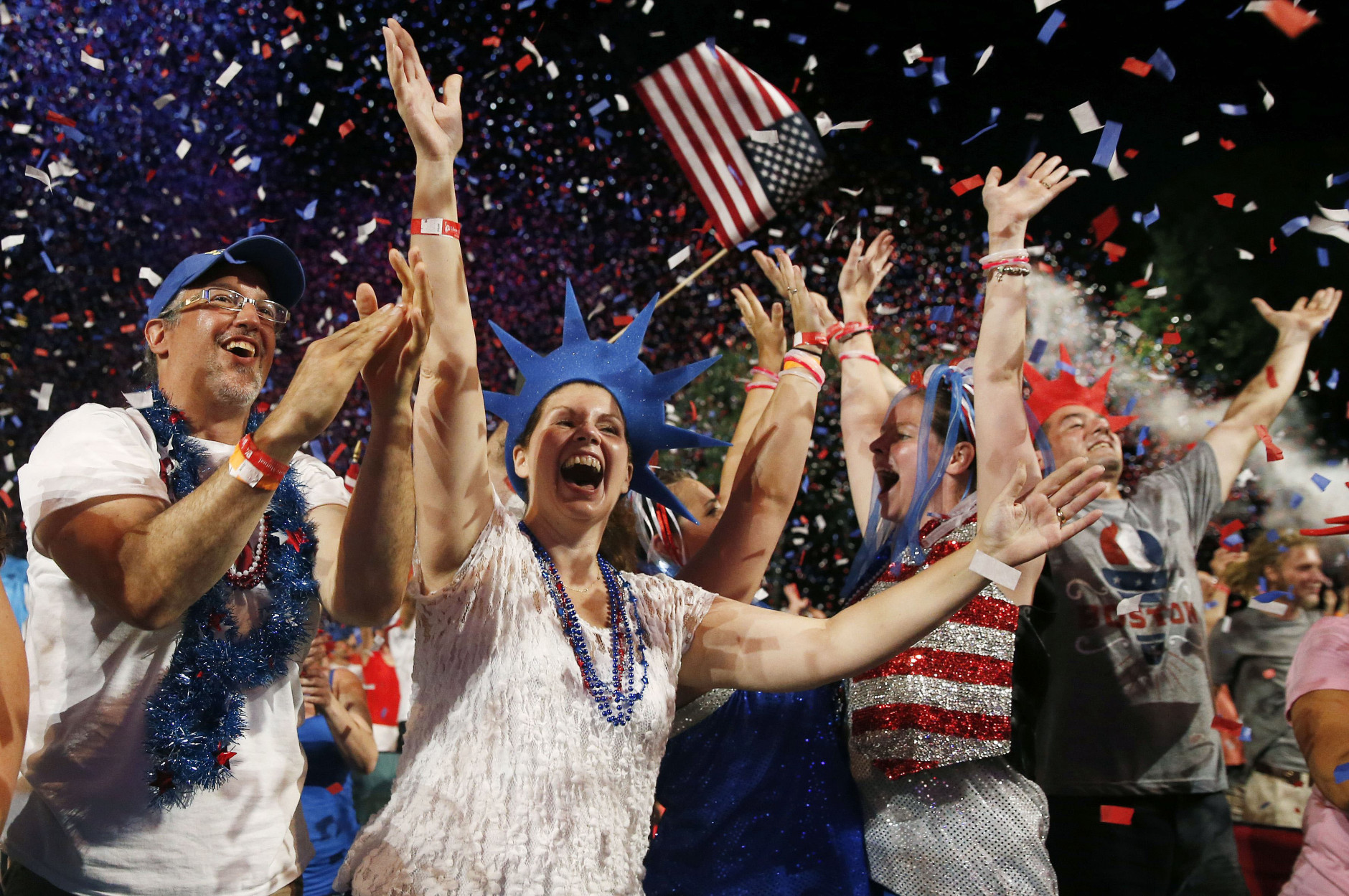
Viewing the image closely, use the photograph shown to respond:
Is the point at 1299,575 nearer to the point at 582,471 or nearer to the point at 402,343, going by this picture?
the point at 582,471

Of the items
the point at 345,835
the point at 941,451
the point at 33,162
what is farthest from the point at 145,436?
the point at 33,162

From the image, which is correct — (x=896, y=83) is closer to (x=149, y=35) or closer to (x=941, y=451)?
(x=941, y=451)

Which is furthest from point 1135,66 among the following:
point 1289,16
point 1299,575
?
point 1299,575

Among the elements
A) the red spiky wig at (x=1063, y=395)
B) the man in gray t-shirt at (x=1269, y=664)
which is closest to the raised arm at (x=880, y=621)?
the red spiky wig at (x=1063, y=395)

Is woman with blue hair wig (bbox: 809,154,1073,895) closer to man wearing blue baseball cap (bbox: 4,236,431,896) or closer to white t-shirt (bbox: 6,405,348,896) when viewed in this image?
man wearing blue baseball cap (bbox: 4,236,431,896)


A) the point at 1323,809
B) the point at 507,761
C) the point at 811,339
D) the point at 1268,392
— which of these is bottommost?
the point at 1323,809

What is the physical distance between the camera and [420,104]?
1901 millimetres

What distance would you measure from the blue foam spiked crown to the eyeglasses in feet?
1.69

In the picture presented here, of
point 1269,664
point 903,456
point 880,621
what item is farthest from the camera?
point 1269,664

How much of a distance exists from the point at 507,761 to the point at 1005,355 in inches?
55.1

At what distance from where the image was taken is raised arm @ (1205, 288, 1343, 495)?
3.82 metres

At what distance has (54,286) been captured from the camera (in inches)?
499

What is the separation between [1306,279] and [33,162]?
1288cm

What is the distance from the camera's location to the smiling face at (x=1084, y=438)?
3.62 m
